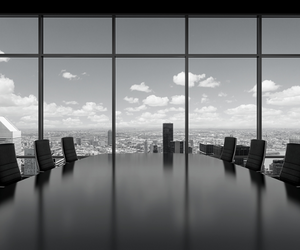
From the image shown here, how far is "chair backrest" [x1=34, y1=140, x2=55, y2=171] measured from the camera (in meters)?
2.99

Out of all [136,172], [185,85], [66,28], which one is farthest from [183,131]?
[66,28]

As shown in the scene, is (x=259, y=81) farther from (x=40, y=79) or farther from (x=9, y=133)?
(x=9, y=133)

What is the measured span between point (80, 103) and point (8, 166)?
2.77 meters

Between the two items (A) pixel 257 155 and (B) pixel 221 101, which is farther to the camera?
(B) pixel 221 101

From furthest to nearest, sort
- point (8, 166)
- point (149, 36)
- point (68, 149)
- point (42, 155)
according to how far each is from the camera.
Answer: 1. point (149, 36)
2. point (68, 149)
3. point (42, 155)
4. point (8, 166)

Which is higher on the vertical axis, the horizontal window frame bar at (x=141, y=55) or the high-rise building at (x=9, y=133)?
the horizontal window frame bar at (x=141, y=55)

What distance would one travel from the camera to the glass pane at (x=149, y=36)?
4.79 metres

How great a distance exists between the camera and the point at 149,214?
3.64 feet

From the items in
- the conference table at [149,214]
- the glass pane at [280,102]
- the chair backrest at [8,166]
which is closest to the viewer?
the conference table at [149,214]

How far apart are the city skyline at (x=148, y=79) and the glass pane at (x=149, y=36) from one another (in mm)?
23

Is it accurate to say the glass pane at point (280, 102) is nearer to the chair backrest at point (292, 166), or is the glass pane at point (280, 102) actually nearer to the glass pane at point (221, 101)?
the glass pane at point (221, 101)

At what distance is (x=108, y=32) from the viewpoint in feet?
15.7

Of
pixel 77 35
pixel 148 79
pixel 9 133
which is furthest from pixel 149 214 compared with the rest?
pixel 9 133

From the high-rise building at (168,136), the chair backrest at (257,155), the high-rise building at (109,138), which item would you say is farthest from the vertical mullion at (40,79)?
the chair backrest at (257,155)
